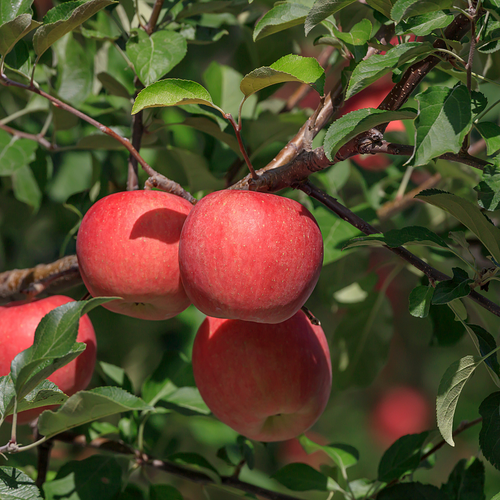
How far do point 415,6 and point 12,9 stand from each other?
52cm

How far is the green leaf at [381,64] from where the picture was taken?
0.48m

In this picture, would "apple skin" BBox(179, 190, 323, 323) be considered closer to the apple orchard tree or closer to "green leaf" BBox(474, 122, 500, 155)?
the apple orchard tree

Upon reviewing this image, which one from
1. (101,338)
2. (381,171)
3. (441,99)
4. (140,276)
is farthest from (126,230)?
(381,171)

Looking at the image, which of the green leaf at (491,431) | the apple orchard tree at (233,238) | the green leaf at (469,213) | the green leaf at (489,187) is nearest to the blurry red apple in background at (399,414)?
the apple orchard tree at (233,238)

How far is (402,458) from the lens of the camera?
833 mm

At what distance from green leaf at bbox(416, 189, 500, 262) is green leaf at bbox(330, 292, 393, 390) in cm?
67

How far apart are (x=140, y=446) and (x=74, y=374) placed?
0.27 metres

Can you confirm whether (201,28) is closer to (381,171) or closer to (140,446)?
(381,171)

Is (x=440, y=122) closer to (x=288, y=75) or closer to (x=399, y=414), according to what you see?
(x=288, y=75)

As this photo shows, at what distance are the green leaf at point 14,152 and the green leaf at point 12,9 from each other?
0.35 meters

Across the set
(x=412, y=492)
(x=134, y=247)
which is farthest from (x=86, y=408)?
(x=412, y=492)

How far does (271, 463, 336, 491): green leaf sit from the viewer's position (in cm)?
87

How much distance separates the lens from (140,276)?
24.9 inches

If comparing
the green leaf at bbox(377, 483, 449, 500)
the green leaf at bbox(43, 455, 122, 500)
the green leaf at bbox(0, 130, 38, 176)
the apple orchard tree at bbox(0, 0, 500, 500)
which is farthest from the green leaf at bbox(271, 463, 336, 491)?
the green leaf at bbox(0, 130, 38, 176)
